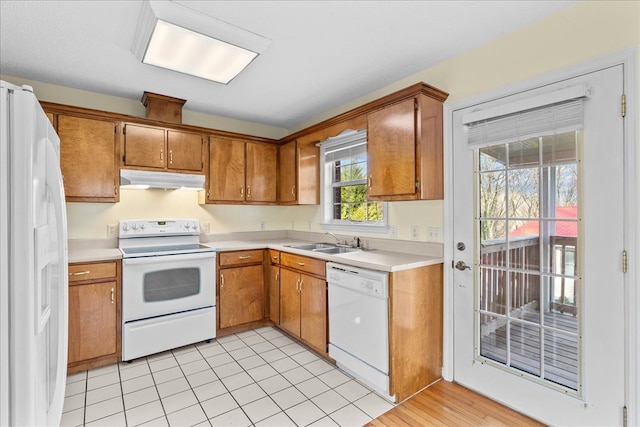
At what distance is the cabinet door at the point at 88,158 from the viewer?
2.71 meters

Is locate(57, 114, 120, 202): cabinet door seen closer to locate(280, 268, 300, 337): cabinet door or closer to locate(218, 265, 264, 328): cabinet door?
locate(218, 265, 264, 328): cabinet door

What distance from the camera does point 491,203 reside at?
217 centimetres

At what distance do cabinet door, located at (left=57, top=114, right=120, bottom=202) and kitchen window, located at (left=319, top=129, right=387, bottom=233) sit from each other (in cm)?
210

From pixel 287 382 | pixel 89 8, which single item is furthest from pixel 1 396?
pixel 89 8

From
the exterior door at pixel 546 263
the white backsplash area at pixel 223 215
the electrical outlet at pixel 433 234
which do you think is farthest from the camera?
the white backsplash area at pixel 223 215

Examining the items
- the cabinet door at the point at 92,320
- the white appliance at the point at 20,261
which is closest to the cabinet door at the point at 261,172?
the cabinet door at the point at 92,320

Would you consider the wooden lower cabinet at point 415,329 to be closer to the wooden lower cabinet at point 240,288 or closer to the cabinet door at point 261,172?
the wooden lower cabinet at point 240,288

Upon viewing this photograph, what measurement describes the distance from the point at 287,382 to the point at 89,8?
272 cm

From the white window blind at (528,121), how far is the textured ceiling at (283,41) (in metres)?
0.51

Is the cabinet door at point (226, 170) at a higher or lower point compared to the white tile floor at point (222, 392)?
higher

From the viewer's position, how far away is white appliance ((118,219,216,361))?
8.82ft

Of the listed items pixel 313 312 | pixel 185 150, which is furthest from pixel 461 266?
pixel 185 150

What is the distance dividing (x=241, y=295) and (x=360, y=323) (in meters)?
1.51

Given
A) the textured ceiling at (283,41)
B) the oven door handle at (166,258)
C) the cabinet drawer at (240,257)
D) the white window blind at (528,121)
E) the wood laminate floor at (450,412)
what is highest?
the textured ceiling at (283,41)
